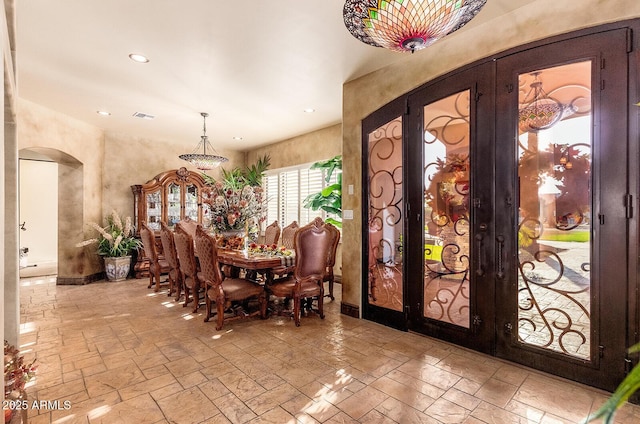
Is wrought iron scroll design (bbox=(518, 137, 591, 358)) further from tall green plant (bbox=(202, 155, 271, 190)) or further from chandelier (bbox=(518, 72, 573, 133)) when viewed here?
tall green plant (bbox=(202, 155, 271, 190))

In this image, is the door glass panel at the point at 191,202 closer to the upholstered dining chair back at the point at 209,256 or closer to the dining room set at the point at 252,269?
the dining room set at the point at 252,269

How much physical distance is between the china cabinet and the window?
1.57 meters

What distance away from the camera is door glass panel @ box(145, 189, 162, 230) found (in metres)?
6.55

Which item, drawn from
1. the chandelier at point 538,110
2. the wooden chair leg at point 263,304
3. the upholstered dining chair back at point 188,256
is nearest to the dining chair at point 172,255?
the upholstered dining chair back at point 188,256

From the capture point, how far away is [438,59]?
3.18 meters

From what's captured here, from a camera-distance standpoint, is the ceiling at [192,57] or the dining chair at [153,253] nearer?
the ceiling at [192,57]

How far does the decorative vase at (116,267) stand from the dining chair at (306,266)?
12.1 feet

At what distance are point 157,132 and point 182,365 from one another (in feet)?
17.2

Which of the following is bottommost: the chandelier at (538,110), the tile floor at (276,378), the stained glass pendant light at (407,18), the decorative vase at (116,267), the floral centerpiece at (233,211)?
the tile floor at (276,378)

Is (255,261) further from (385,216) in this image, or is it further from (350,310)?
(385,216)

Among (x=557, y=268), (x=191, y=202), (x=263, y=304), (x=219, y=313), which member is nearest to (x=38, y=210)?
(x=191, y=202)

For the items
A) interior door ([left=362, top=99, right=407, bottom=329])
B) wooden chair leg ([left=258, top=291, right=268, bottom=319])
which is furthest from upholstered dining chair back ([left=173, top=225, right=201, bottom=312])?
interior door ([left=362, top=99, right=407, bottom=329])

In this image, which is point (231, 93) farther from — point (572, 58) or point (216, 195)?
point (572, 58)

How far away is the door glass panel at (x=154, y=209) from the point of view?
6547 millimetres
